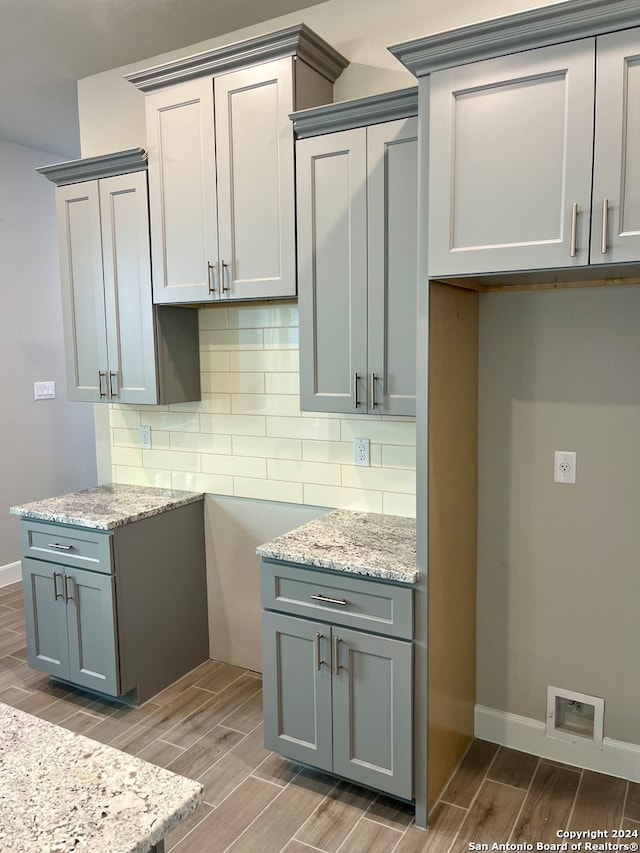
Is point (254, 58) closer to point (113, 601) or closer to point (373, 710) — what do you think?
point (113, 601)

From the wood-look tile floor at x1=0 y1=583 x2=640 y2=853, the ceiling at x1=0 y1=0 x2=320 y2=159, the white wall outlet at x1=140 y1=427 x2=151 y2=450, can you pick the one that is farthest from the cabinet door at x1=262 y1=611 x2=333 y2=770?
the ceiling at x1=0 y1=0 x2=320 y2=159

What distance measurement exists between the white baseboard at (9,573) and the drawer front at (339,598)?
109 inches

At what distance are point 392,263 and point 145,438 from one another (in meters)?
1.74

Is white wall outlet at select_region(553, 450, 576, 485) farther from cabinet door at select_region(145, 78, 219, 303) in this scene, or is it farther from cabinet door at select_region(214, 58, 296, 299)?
cabinet door at select_region(145, 78, 219, 303)

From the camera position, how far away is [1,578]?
439 cm

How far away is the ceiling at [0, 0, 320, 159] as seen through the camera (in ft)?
8.75

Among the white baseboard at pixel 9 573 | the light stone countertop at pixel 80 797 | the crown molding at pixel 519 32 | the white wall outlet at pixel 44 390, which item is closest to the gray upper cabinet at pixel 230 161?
the crown molding at pixel 519 32

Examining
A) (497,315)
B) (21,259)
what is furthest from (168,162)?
(21,259)

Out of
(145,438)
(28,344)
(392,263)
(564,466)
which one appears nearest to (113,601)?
(145,438)

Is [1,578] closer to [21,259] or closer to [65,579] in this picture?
[65,579]

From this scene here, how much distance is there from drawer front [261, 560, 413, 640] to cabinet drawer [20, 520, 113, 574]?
820mm

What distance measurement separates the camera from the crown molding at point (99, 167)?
9.24 ft

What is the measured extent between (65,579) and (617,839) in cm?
233

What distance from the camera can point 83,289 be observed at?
312cm
